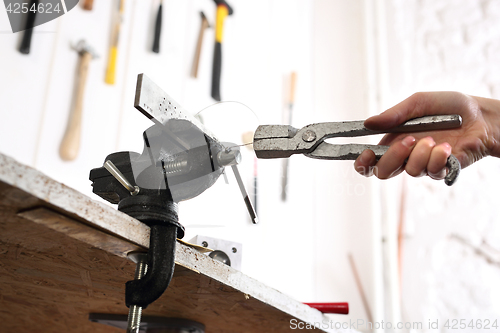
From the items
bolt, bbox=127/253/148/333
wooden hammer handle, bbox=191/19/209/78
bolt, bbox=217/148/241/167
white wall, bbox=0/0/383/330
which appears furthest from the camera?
wooden hammer handle, bbox=191/19/209/78

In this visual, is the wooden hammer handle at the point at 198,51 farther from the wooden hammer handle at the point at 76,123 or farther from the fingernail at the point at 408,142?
the fingernail at the point at 408,142

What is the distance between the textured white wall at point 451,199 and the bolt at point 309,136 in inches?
49.7

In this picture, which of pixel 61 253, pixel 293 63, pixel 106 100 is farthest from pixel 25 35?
pixel 293 63

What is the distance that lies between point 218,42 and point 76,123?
823 mm

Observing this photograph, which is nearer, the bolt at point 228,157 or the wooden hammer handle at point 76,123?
the bolt at point 228,157

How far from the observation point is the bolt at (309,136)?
0.76 meters

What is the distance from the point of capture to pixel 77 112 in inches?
A: 52.0

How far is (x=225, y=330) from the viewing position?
3.19 ft

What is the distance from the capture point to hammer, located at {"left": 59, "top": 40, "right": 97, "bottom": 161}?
→ 1274 mm

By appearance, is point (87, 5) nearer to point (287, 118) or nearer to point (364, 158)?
point (287, 118)

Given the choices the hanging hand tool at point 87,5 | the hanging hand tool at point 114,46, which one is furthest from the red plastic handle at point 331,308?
the hanging hand tool at point 87,5

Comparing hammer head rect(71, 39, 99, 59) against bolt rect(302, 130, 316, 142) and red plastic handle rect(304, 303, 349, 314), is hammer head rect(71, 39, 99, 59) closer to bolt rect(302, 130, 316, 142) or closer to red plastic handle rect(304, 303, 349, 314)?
bolt rect(302, 130, 316, 142)

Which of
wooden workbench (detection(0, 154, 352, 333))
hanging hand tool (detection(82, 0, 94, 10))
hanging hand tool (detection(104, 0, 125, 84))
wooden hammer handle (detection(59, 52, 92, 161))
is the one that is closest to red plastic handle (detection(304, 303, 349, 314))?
wooden workbench (detection(0, 154, 352, 333))

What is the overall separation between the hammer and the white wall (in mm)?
25
